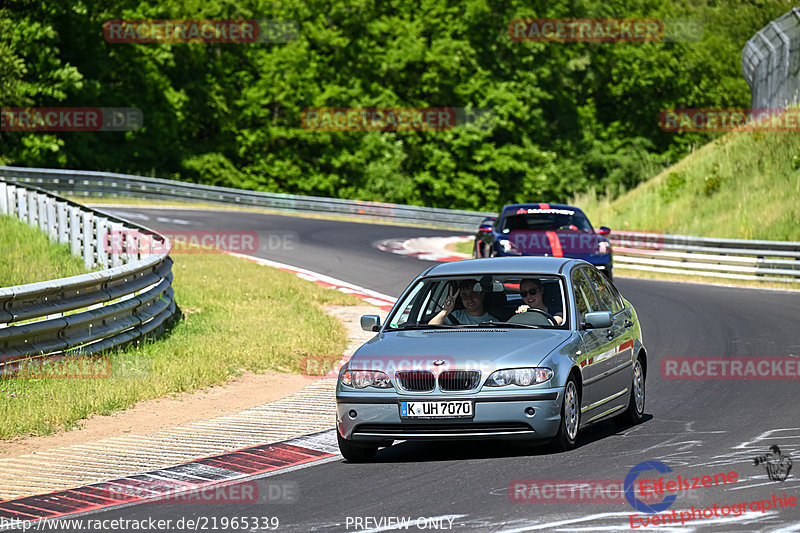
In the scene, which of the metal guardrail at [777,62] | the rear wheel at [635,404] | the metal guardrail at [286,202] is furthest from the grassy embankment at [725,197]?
the rear wheel at [635,404]

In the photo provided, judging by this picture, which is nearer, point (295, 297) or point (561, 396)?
point (561, 396)

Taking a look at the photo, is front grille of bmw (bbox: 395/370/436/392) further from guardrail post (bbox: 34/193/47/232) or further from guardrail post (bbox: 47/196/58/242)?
guardrail post (bbox: 34/193/47/232)

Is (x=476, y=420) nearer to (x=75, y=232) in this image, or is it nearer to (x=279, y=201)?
(x=75, y=232)

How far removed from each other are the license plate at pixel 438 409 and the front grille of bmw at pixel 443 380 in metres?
0.11

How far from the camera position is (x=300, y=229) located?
36.4 m

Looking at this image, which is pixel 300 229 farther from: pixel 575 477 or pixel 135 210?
pixel 575 477

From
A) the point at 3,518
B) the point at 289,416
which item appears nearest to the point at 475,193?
the point at 289,416

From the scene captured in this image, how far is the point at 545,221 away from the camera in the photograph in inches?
842

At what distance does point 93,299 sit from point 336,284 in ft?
34.8

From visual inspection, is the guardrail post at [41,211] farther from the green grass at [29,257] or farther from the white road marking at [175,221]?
the white road marking at [175,221]

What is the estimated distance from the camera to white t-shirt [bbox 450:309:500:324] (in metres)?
9.91

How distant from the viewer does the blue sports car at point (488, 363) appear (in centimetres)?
859

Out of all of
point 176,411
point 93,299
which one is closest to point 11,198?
point 93,299

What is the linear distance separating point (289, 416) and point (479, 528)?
5021 millimetres
